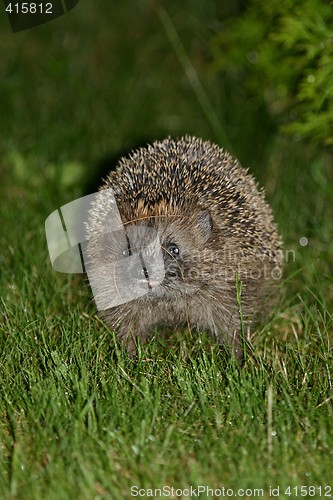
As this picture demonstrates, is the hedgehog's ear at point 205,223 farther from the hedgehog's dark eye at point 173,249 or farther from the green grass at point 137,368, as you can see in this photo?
the green grass at point 137,368

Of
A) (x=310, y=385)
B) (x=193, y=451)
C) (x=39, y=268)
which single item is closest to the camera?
(x=193, y=451)

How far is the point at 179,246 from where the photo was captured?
4113 mm

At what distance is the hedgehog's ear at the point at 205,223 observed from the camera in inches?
164

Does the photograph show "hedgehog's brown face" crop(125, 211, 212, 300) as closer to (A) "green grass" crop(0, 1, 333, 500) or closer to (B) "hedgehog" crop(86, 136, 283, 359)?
(B) "hedgehog" crop(86, 136, 283, 359)

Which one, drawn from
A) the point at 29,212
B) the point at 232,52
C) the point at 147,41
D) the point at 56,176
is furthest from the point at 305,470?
the point at 147,41

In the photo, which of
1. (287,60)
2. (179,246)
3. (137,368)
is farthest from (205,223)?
(287,60)

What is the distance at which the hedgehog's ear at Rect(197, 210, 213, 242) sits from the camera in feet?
13.7

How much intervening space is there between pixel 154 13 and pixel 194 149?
4757 millimetres

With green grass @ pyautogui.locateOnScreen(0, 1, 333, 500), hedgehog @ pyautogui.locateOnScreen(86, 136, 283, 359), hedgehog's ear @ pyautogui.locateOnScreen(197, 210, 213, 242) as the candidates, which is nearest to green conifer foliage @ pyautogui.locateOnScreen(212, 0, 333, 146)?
green grass @ pyautogui.locateOnScreen(0, 1, 333, 500)

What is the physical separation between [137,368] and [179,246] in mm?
712

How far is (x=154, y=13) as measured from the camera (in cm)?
866

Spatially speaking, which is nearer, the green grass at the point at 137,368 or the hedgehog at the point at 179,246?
the green grass at the point at 137,368

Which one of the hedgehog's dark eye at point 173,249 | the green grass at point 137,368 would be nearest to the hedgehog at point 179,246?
the hedgehog's dark eye at point 173,249

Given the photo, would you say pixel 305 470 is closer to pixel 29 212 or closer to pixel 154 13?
pixel 29 212
